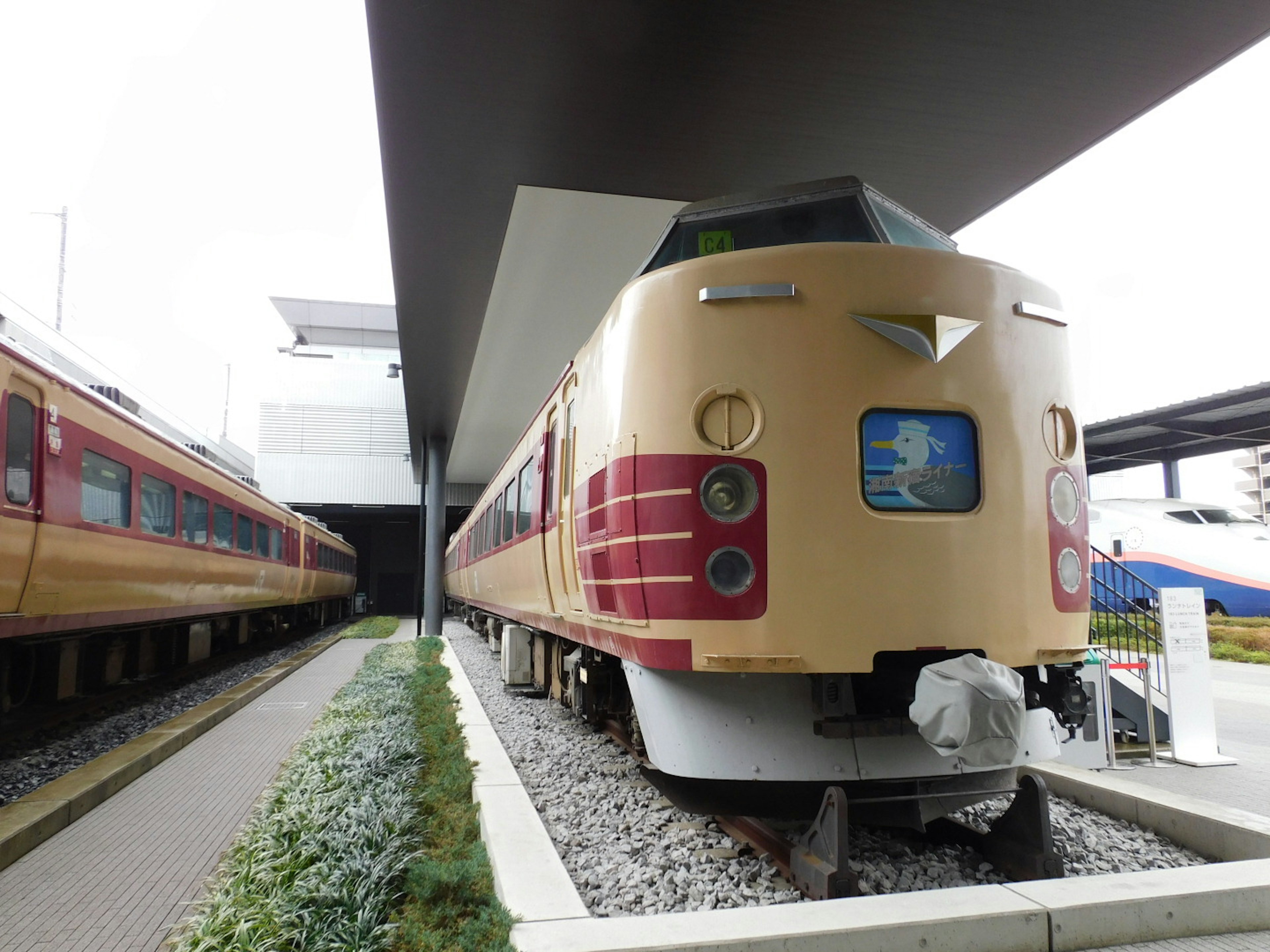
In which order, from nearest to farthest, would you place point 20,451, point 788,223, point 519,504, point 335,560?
1. point 788,223
2. point 20,451
3. point 519,504
4. point 335,560

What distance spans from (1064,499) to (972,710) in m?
1.19

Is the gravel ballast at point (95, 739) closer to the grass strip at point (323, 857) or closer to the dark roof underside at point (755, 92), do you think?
the grass strip at point (323, 857)

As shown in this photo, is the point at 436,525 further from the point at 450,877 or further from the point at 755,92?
the point at 450,877

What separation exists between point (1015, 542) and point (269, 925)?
3010 millimetres

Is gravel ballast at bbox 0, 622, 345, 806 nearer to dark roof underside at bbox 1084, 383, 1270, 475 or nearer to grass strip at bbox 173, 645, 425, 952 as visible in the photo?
grass strip at bbox 173, 645, 425, 952

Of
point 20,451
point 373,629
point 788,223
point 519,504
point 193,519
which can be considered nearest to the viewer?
point 788,223

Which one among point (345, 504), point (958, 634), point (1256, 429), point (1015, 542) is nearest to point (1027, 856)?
point (958, 634)

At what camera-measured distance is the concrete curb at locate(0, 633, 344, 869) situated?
3.74 metres

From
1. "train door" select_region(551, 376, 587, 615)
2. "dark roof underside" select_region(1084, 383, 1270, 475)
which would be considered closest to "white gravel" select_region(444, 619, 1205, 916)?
"train door" select_region(551, 376, 587, 615)

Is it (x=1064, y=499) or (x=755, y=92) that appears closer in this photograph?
(x=1064, y=499)

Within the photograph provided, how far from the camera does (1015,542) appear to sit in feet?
10.9

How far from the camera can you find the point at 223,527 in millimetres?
11109

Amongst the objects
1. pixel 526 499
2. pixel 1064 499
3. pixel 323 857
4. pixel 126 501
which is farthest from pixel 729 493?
pixel 126 501

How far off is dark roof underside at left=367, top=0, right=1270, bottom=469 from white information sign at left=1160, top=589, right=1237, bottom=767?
3.58m
